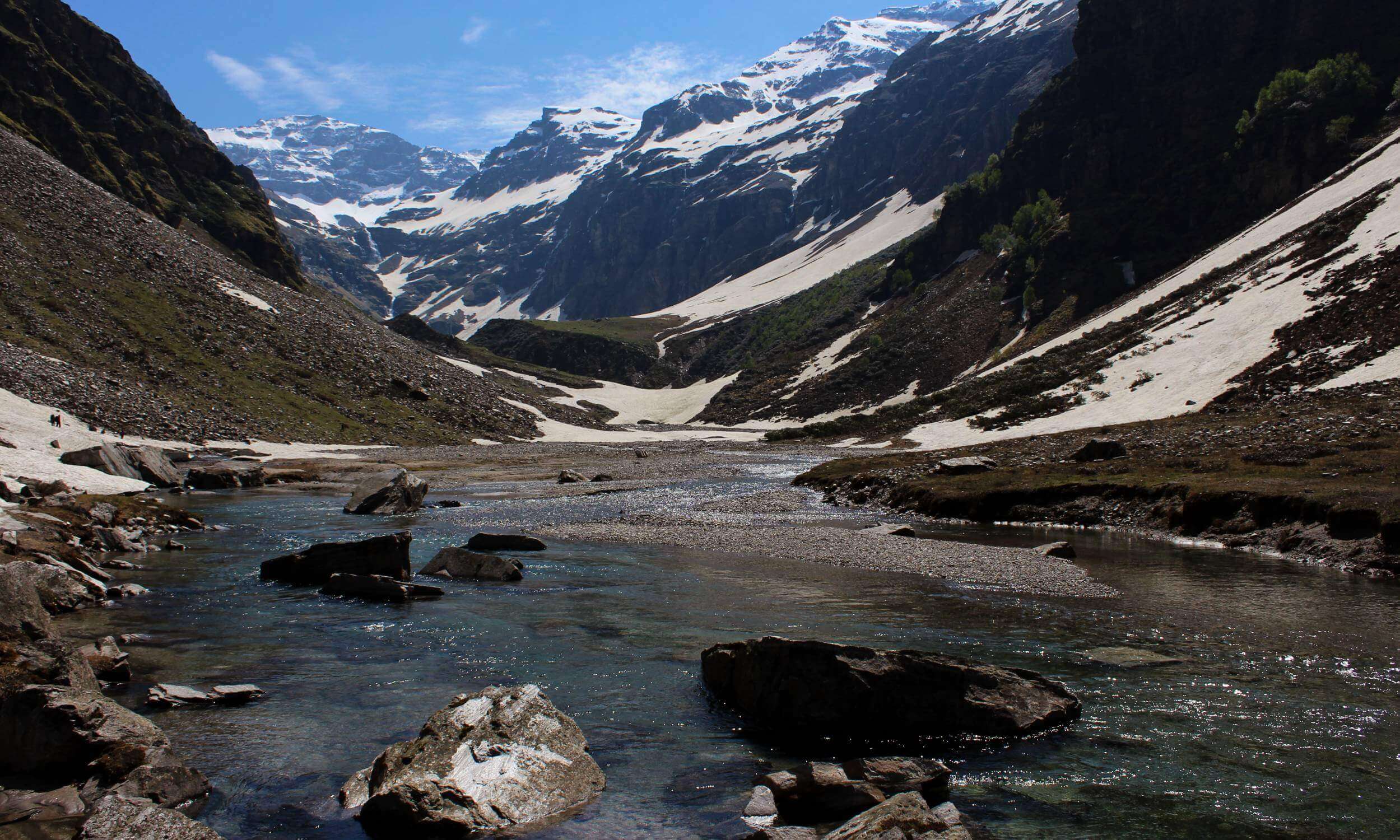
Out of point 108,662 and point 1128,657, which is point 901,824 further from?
point 108,662

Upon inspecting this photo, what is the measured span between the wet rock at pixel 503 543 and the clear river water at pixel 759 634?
→ 120 inches

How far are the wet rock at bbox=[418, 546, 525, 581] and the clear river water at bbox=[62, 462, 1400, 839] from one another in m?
1.06

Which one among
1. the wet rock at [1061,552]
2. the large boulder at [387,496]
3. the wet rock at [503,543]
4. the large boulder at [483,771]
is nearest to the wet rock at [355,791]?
the large boulder at [483,771]

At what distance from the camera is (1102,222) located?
140250 mm

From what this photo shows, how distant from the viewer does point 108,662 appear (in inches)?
592

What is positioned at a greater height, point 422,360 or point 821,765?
point 422,360

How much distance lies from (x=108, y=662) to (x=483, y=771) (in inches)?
349

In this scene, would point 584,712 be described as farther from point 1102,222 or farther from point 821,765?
point 1102,222

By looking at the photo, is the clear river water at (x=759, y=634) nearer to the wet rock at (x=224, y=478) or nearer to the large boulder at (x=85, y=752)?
the large boulder at (x=85, y=752)

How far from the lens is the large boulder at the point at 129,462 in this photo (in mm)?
47094

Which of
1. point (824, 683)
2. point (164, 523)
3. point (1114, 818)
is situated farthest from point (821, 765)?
point (164, 523)

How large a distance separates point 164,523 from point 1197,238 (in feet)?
448

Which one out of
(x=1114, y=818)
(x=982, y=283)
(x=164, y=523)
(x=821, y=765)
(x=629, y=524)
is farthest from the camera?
(x=982, y=283)

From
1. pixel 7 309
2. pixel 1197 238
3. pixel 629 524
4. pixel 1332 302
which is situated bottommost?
pixel 629 524
